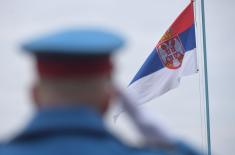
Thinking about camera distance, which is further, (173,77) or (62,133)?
(173,77)

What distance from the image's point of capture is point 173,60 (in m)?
13.6

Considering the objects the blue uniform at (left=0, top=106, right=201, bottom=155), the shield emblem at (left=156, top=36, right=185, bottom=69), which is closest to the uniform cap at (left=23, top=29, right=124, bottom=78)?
the blue uniform at (left=0, top=106, right=201, bottom=155)

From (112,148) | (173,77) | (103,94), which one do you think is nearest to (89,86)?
(103,94)

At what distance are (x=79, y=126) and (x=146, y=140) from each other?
0.78 feet

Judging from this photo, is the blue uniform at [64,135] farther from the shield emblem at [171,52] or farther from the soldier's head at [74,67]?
the shield emblem at [171,52]

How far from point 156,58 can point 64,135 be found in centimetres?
1114

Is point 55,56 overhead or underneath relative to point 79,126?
overhead

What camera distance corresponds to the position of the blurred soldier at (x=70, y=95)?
237 cm

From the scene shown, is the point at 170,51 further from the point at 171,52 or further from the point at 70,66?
the point at 70,66

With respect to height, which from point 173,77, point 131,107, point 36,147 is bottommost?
point 36,147

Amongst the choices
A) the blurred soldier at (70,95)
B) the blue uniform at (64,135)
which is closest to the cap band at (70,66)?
the blurred soldier at (70,95)

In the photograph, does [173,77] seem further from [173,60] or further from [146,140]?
[146,140]

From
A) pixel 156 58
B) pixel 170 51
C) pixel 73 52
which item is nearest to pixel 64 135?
pixel 73 52

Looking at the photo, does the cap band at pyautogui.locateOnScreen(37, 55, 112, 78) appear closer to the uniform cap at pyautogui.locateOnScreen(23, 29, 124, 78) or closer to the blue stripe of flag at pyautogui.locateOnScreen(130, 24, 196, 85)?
the uniform cap at pyautogui.locateOnScreen(23, 29, 124, 78)
